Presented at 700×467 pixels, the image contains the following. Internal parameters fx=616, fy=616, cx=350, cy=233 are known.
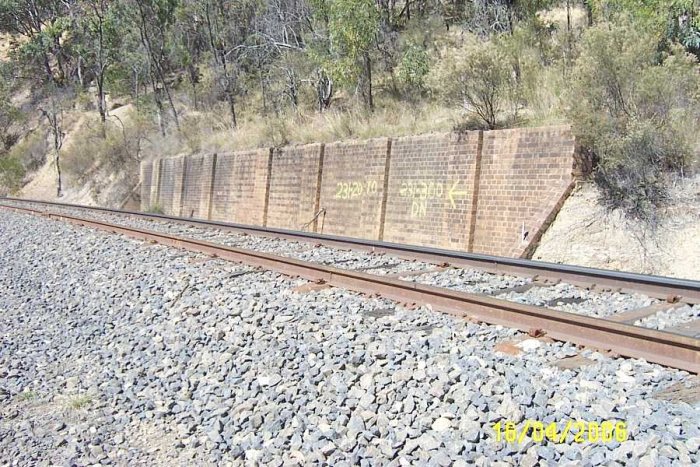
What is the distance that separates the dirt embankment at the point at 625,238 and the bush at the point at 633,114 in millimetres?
264

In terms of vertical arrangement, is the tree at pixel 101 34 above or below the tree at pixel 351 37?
above

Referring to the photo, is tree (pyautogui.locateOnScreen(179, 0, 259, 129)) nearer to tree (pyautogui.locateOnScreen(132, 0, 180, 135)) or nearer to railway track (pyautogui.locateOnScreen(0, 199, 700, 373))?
tree (pyautogui.locateOnScreen(132, 0, 180, 135))

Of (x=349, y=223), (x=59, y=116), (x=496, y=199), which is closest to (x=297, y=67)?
(x=349, y=223)

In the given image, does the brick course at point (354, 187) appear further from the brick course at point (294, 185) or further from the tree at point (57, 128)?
the tree at point (57, 128)

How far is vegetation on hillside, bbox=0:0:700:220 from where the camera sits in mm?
11094

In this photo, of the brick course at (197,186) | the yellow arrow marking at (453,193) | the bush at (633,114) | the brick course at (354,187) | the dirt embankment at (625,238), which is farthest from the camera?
the brick course at (197,186)

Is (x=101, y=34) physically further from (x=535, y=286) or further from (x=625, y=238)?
(x=535, y=286)

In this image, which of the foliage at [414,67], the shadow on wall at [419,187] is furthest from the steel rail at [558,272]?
the foliage at [414,67]

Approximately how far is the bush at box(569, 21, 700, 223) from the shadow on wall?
1.99 feet

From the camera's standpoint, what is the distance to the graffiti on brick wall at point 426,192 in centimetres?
1332

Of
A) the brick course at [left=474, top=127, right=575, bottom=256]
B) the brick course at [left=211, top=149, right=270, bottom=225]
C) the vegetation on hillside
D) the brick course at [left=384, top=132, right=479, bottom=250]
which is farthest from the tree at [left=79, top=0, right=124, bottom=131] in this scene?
the brick course at [left=474, top=127, right=575, bottom=256]

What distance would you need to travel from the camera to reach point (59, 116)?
55312mm

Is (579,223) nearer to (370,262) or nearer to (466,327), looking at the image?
(370,262)

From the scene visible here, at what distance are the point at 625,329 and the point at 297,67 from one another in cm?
2479
